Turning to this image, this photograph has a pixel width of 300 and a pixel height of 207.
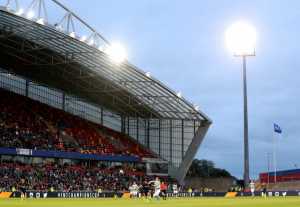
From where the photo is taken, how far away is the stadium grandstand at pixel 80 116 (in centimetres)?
6969

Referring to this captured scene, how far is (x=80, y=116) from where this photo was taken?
9131 centimetres

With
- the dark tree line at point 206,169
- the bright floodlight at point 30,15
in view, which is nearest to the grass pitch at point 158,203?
the bright floodlight at point 30,15

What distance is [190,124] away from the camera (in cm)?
9406

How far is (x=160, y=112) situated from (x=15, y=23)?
35.6 m

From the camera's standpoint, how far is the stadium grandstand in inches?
2744

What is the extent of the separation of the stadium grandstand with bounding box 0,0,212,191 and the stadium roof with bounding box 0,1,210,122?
0.42 ft

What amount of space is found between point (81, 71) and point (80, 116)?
555 inches

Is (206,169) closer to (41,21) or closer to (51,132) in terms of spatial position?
(51,132)

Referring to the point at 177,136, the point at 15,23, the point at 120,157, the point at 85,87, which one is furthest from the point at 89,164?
the point at 15,23

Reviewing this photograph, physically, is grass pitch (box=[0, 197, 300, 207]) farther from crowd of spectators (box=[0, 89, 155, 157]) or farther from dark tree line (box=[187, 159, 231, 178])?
dark tree line (box=[187, 159, 231, 178])

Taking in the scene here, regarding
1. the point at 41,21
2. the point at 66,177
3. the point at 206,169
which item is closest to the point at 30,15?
the point at 41,21

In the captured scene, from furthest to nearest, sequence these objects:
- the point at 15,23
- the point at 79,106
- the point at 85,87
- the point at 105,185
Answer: the point at 79,106, the point at 85,87, the point at 105,185, the point at 15,23

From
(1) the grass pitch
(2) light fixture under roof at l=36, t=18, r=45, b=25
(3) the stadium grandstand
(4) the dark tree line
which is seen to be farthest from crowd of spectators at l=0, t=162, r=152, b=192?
(4) the dark tree line

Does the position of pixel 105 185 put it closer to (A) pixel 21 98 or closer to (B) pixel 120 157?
(B) pixel 120 157
